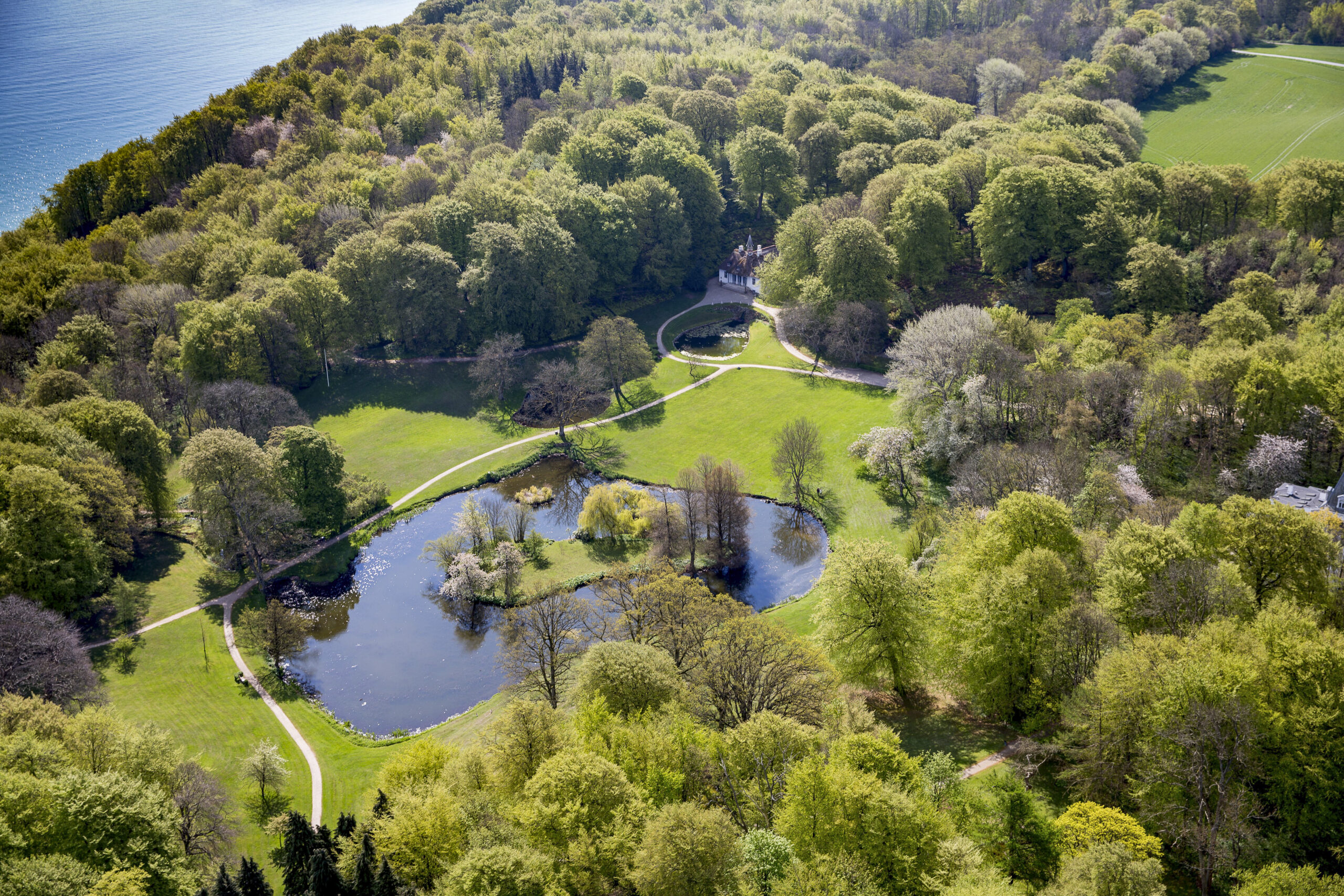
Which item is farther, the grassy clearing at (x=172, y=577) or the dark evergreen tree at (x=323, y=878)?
the grassy clearing at (x=172, y=577)

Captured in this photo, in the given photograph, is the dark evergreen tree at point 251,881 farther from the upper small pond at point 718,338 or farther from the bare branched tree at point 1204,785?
the upper small pond at point 718,338

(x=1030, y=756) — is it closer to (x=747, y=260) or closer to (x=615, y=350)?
(x=615, y=350)

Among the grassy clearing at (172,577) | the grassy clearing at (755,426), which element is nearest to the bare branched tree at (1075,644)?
the grassy clearing at (755,426)

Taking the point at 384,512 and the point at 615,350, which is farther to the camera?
the point at 615,350

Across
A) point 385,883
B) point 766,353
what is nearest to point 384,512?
point 766,353

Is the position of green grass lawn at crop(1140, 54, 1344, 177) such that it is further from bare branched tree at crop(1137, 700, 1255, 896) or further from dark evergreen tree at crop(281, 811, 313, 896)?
dark evergreen tree at crop(281, 811, 313, 896)

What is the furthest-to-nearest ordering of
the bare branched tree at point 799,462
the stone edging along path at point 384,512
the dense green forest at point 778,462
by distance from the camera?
1. the bare branched tree at point 799,462
2. the stone edging along path at point 384,512
3. the dense green forest at point 778,462

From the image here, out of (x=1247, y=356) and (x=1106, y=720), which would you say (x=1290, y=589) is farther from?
(x=1247, y=356)

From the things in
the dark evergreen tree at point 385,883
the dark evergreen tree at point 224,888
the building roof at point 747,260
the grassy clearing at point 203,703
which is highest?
the building roof at point 747,260
